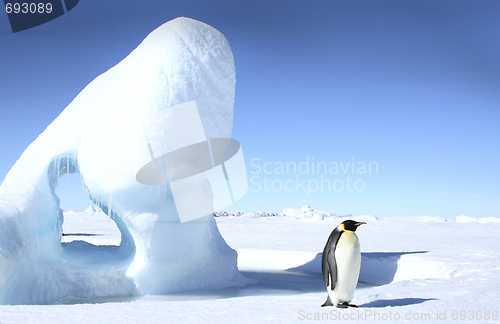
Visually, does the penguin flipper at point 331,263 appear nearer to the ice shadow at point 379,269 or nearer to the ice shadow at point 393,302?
the ice shadow at point 393,302

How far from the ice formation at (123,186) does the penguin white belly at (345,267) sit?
3327 millimetres

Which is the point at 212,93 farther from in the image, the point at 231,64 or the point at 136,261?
the point at 136,261

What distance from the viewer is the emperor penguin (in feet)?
14.3

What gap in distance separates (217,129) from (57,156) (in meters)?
2.95

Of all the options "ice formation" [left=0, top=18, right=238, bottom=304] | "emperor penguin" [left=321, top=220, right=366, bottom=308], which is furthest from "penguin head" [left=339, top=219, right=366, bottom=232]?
"ice formation" [left=0, top=18, right=238, bottom=304]

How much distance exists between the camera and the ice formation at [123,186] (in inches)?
243

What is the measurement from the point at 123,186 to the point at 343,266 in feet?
12.9

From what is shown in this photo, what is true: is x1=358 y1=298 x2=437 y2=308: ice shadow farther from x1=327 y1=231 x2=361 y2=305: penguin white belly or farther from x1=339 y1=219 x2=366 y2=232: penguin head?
x1=339 y1=219 x2=366 y2=232: penguin head

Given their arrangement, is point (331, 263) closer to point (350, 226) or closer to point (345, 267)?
point (345, 267)

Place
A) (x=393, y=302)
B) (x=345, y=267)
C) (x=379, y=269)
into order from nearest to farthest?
(x=345, y=267), (x=393, y=302), (x=379, y=269)

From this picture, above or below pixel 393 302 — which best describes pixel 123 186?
above

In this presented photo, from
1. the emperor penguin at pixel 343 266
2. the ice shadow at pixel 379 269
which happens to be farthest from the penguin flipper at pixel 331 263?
the ice shadow at pixel 379 269

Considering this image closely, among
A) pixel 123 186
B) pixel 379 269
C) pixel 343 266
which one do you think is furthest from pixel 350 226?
pixel 379 269

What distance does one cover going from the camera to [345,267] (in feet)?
14.3
